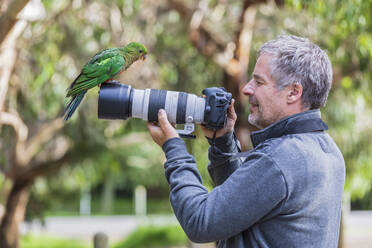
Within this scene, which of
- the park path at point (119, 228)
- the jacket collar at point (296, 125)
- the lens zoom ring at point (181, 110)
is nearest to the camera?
the jacket collar at point (296, 125)

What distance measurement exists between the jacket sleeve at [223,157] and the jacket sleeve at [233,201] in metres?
0.42

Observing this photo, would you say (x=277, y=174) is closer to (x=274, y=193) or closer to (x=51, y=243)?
(x=274, y=193)

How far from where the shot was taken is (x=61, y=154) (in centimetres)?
895

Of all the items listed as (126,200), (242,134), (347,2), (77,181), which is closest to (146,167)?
(77,181)

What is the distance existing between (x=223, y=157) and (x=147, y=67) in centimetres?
579

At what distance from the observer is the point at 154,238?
13.4m

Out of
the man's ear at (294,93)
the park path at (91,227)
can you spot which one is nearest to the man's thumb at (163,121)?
the man's ear at (294,93)

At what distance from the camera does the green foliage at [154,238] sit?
12.6m

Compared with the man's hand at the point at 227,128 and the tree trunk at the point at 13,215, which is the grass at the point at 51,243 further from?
the man's hand at the point at 227,128

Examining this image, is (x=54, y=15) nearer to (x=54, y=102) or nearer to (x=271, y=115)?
(x=54, y=102)

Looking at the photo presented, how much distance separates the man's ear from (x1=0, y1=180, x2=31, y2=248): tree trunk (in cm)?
755

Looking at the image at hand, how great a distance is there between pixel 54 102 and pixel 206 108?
17.1 feet

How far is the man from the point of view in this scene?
1.51 metres

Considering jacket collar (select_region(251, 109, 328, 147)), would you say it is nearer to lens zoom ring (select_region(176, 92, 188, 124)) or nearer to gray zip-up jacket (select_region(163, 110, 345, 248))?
gray zip-up jacket (select_region(163, 110, 345, 248))
